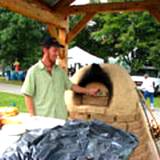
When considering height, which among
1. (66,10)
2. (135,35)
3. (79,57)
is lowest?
(79,57)

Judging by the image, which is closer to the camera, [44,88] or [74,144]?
[74,144]

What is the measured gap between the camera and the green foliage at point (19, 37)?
75.8ft

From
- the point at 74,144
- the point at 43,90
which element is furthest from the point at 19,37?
the point at 74,144

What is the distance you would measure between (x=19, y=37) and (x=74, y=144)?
21847 mm

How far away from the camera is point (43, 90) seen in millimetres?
4023

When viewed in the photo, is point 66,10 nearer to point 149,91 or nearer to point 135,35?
point 149,91

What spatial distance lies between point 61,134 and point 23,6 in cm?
413

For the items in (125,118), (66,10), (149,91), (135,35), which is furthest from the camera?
(135,35)

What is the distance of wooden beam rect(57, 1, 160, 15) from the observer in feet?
25.5

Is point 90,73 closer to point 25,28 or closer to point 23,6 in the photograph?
point 23,6

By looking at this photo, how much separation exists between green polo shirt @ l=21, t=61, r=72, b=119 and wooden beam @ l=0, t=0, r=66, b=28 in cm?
175

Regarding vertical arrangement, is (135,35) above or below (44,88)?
above

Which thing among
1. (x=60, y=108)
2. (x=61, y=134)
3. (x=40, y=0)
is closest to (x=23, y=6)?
(x=40, y=0)

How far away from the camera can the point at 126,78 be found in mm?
6609
